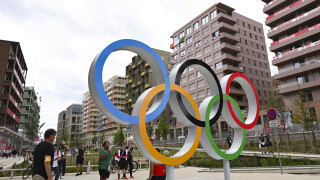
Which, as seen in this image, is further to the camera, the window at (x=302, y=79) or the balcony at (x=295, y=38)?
the window at (x=302, y=79)

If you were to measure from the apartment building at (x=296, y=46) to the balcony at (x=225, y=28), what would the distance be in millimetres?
10030

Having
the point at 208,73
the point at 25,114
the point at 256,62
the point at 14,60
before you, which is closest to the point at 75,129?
the point at 25,114

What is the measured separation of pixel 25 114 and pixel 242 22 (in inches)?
2982

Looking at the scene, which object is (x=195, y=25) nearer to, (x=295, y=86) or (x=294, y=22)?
(x=294, y=22)

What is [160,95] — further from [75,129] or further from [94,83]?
[75,129]

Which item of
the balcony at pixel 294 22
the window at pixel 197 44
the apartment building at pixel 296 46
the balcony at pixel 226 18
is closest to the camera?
the apartment building at pixel 296 46

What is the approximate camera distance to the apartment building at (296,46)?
114 ft

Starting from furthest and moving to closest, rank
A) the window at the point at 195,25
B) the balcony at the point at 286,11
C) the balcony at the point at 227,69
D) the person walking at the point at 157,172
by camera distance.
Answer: the window at the point at 195,25 < the balcony at the point at 227,69 < the balcony at the point at 286,11 < the person walking at the point at 157,172

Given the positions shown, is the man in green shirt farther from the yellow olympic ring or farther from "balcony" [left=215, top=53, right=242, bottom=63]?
"balcony" [left=215, top=53, right=242, bottom=63]

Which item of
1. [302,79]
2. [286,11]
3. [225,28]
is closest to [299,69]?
[302,79]

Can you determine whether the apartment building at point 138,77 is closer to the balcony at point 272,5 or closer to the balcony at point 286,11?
the balcony at point 272,5

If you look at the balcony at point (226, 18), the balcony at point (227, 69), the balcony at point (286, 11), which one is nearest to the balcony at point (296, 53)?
the balcony at point (286, 11)

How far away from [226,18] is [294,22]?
54.3ft

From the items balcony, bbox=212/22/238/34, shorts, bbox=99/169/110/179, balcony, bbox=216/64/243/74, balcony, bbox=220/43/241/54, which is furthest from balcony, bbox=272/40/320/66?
shorts, bbox=99/169/110/179
